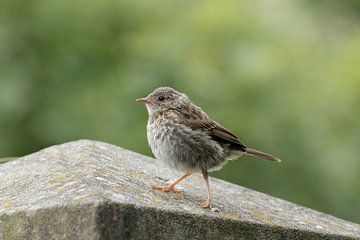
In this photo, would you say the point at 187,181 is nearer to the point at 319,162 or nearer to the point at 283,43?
the point at 319,162

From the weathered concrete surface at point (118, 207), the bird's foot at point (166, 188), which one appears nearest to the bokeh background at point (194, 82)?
the weathered concrete surface at point (118, 207)

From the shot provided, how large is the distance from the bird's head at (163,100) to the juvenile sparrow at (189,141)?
33mm

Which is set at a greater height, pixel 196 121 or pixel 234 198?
pixel 196 121

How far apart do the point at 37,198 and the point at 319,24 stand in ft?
27.8

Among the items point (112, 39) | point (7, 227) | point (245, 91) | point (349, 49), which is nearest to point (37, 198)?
point (7, 227)

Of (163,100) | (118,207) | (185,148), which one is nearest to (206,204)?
(185,148)

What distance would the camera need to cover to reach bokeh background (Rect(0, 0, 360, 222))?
6.80 meters

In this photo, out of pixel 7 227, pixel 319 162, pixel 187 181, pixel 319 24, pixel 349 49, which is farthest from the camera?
pixel 319 24

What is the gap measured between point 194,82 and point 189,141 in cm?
198

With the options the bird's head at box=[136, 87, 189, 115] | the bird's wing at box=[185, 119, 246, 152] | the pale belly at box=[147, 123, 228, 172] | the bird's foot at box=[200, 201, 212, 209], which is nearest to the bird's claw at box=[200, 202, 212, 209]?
the bird's foot at box=[200, 201, 212, 209]

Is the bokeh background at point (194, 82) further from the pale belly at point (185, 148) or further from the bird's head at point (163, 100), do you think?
the pale belly at point (185, 148)

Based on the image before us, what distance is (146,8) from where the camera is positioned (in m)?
7.91

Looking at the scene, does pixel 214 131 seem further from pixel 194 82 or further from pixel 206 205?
pixel 194 82

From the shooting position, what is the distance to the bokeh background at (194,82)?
22.3ft
